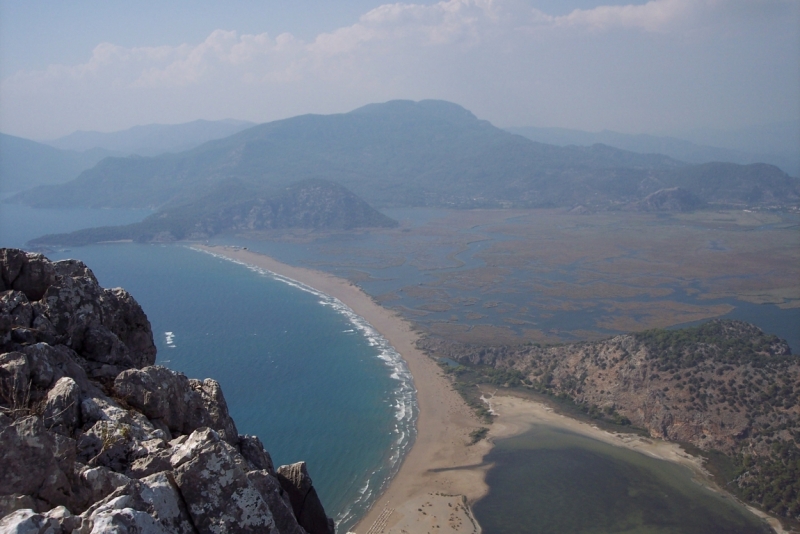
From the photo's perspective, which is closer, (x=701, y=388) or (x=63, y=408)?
(x=63, y=408)

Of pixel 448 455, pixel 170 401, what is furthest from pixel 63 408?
pixel 448 455

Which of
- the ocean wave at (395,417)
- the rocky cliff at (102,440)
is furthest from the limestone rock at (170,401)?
the ocean wave at (395,417)

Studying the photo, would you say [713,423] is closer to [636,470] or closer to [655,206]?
[636,470]

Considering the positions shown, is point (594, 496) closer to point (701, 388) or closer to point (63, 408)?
point (701, 388)

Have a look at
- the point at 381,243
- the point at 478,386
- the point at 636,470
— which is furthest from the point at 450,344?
the point at 381,243

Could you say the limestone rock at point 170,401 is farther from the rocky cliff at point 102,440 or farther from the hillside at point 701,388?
the hillside at point 701,388
